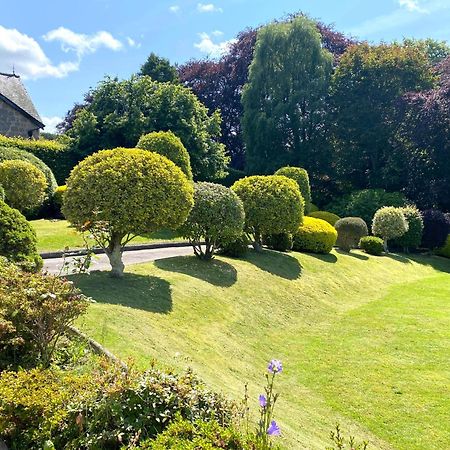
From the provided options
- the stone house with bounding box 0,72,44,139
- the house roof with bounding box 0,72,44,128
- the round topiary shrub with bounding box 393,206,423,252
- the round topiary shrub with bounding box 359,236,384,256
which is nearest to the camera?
the round topiary shrub with bounding box 359,236,384,256

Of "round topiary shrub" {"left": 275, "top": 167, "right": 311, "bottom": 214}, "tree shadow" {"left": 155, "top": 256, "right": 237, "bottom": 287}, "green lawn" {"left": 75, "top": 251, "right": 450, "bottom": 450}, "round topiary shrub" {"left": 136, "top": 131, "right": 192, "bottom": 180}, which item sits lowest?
"green lawn" {"left": 75, "top": 251, "right": 450, "bottom": 450}

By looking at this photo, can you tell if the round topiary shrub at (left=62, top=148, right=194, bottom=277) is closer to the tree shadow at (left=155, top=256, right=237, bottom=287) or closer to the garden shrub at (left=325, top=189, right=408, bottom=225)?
the tree shadow at (left=155, top=256, right=237, bottom=287)

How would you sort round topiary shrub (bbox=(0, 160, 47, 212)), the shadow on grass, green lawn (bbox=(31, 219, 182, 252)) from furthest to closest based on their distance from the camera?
round topiary shrub (bbox=(0, 160, 47, 212)), green lawn (bbox=(31, 219, 182, 252)), the shadow on grass

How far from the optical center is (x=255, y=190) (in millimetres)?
14734

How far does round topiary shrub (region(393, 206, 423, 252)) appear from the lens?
23.6 metres

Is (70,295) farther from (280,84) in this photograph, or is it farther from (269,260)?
(280,84)

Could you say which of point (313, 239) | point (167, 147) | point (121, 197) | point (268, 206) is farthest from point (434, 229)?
point (121, 197)

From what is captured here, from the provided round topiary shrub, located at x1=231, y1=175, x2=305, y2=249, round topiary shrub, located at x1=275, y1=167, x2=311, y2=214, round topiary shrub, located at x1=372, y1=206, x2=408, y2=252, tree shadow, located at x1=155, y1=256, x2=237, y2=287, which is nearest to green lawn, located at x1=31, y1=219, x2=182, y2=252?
tree shadow, located at x1=155, y1=256, x2=237, y2=287

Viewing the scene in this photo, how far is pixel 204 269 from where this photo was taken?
11414 mm

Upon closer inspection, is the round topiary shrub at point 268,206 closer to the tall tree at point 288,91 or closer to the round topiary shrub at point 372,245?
the round topiary shrub at point 372,245

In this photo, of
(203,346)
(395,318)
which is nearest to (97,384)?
(203,346)

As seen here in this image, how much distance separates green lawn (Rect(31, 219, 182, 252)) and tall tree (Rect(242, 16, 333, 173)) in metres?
15.4

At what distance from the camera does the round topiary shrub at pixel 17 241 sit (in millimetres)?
6887

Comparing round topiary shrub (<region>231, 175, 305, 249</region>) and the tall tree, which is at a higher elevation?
the tall tree
